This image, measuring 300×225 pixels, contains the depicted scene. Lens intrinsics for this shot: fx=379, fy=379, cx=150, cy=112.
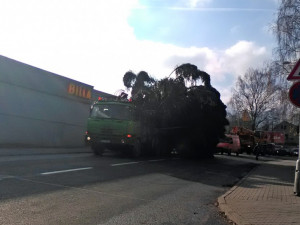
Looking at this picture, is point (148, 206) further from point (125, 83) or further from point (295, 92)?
point (125, 83)

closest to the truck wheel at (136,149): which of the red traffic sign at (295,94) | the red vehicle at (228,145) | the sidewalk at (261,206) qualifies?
the sidewalk at (261,206)

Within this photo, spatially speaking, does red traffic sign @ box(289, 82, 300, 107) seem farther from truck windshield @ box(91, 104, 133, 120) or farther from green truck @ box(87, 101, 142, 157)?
truck windshield @ box(91, 104, 133, 120)

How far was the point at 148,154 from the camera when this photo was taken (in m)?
22.8

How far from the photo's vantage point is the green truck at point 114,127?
18797 mm

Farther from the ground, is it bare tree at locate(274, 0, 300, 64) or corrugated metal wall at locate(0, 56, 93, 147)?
bare tree at locate(274, 0, 300, 64)

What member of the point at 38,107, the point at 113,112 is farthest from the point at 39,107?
the point at 113,112

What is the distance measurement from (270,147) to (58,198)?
57.1 m

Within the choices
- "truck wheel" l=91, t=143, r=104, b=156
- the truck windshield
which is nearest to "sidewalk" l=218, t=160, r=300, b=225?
the truck windshield

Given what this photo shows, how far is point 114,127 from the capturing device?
61.8 ft

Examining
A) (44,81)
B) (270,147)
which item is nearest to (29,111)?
(44,81)

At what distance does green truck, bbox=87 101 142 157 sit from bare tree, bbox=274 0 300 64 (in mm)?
8740

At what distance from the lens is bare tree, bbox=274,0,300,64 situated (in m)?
19.4

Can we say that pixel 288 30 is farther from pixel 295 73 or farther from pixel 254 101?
pixel 254 101

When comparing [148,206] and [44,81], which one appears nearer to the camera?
[148,206]
